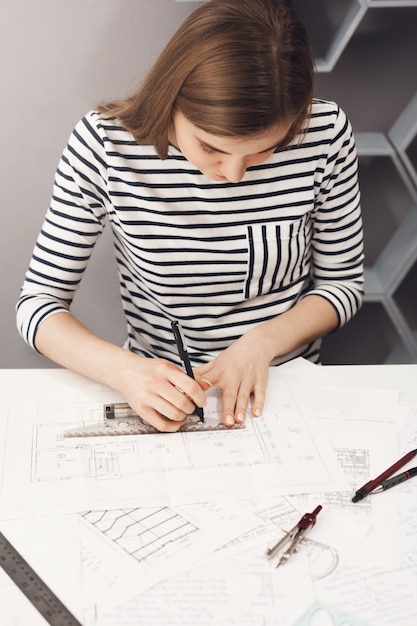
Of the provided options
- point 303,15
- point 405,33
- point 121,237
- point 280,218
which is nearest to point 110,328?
point 121,237

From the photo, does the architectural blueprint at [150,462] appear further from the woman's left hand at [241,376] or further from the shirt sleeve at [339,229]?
the shirt sleeve at [339,229]

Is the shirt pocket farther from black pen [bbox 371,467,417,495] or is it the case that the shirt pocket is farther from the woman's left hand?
black pen [bbox 371,467,417,495]

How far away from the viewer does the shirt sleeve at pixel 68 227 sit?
3.80 feet

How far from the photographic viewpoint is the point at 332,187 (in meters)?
1.24

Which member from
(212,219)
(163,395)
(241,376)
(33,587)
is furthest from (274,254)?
(33,587)

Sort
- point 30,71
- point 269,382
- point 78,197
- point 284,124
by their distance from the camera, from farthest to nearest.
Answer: point 30,71 → point 78,197 → point 269,382 → point 284,124

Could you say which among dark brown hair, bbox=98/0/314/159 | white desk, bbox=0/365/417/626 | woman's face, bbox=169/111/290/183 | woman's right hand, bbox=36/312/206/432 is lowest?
woman's right hand, bbox=36/312/206/432

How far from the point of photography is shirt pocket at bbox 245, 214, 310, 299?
1217mm

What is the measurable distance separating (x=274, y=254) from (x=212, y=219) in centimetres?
13

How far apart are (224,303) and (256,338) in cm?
14

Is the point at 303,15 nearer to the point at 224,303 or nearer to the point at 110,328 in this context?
the point at 224,303

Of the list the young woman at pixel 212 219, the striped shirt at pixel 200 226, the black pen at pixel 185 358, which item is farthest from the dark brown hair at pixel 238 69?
the black pen at pixel 185 358

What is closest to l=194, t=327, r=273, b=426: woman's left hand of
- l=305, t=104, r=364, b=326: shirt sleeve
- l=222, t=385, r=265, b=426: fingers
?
l=222, t=385, r=265, b=426: fingers

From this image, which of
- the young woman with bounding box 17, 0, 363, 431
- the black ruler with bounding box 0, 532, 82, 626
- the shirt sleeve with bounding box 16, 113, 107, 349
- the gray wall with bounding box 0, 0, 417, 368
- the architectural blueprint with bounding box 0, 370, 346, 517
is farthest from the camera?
the gray wall with bounding box 0, 0, 417, 368
